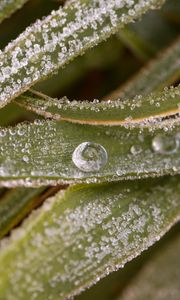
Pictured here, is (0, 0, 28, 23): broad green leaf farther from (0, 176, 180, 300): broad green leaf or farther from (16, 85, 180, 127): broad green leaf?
(0, 176, 180, 300): broad green leaf

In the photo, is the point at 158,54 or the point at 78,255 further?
the point at 158,54

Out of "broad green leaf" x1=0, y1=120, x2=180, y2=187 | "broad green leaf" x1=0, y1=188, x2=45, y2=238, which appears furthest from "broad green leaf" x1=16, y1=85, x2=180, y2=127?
"broad green leaf" x1=0, y1=188, x2=45, y2=238

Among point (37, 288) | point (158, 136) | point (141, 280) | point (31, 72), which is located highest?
point (31, 72)

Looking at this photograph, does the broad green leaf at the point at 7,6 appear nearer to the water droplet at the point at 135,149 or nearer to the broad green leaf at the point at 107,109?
the broad green leaf at the point at 107,109

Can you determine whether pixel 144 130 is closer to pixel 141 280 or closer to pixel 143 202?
pixel 143 202

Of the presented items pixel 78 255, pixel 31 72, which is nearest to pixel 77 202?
pixel 78 255

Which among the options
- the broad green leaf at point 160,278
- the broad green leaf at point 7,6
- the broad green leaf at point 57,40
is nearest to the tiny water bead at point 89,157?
the broad green leaf at point 57,40
